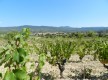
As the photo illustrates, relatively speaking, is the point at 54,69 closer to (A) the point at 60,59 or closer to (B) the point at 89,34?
(A) the point at 60,59

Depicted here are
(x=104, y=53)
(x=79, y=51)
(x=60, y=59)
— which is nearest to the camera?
(x=104, y=53)

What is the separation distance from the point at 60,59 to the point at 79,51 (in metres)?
6.47

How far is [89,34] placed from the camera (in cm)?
6444

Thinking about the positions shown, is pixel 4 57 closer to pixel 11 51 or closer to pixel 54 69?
pixel 11 51

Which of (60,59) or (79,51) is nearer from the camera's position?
(60,59)

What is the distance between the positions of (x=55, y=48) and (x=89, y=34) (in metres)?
52.2

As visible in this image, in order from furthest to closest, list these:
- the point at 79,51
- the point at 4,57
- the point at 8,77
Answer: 1. the point at 79,51
2. the point at 4,57
3. the point at 8,77

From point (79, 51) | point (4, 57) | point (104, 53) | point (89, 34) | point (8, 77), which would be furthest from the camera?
point (89, 34)

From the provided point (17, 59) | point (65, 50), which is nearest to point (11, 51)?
point (17, 59)

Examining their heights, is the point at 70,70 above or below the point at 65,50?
below

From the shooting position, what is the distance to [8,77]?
2.10m

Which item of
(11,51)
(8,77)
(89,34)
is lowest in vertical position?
(89,34)

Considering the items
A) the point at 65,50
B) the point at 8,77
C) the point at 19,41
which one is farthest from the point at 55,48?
the point at 8,77

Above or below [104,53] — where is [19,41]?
above
